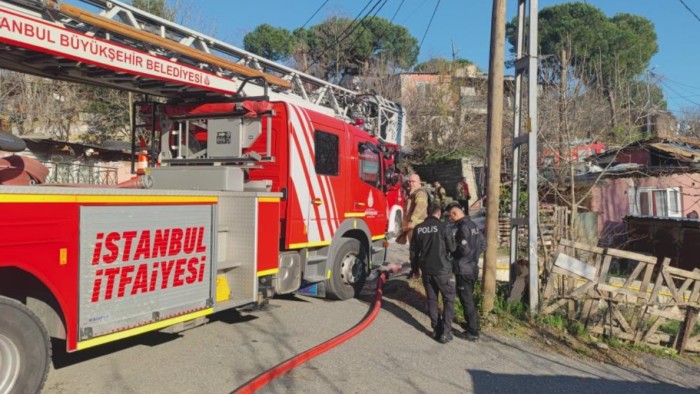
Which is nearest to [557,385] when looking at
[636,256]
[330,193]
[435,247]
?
[435,247]

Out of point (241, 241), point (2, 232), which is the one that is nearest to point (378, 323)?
point (241, 241)

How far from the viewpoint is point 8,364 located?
3779 mm

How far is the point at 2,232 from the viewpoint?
355 centimetres

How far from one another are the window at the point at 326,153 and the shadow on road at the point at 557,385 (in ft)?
11.0

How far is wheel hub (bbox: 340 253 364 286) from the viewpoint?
8.27 metres

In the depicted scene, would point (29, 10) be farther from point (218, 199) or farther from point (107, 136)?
point (107, 136)

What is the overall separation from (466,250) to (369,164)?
2.73m

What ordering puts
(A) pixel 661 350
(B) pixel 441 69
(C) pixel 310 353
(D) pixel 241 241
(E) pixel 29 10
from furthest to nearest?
1. (B) pixel 441 69
2. (A) pixel 661 350
3. (D) pixel 241 241
4. (C) pixel 310 353
5. (E) pixel 29 10

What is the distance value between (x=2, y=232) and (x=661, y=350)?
7.30m

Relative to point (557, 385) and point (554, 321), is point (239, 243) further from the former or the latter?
point (554, 321)

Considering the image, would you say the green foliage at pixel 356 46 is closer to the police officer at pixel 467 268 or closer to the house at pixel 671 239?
the house at pixel 671 239

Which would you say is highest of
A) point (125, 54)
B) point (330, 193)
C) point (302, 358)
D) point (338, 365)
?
point (125, 54)

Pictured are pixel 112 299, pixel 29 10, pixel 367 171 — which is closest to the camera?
pixel 112 299

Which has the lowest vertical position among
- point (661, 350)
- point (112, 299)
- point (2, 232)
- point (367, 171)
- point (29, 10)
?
point (661, 350)
